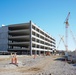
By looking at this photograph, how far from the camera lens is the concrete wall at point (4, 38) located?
294 ft

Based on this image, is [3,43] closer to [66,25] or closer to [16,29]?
[16,29]

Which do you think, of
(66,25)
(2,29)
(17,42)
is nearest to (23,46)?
(17,42)

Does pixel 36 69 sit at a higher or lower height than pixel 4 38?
lower

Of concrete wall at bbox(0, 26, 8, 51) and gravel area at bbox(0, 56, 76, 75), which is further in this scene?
concrete wall at bbox(0, 26, 8, 51)

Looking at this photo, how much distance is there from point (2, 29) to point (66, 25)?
4436 cm

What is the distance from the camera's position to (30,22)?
86.8m

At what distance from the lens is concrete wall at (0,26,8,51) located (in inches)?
3527

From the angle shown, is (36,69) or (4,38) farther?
(4,38)

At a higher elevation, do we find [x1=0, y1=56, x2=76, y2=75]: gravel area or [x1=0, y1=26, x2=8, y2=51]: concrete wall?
[x1=0, y1=26, x2=8, y2=51]: concrete wall

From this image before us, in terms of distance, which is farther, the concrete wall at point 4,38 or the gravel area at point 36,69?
the concrete wall at point 4,38

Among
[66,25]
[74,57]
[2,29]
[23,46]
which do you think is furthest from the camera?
[66,25]

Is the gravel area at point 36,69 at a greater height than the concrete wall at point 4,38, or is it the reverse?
the concrete wall at point 4,38

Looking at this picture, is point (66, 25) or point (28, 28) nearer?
point (28, 28)

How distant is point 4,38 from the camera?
9088 cm
